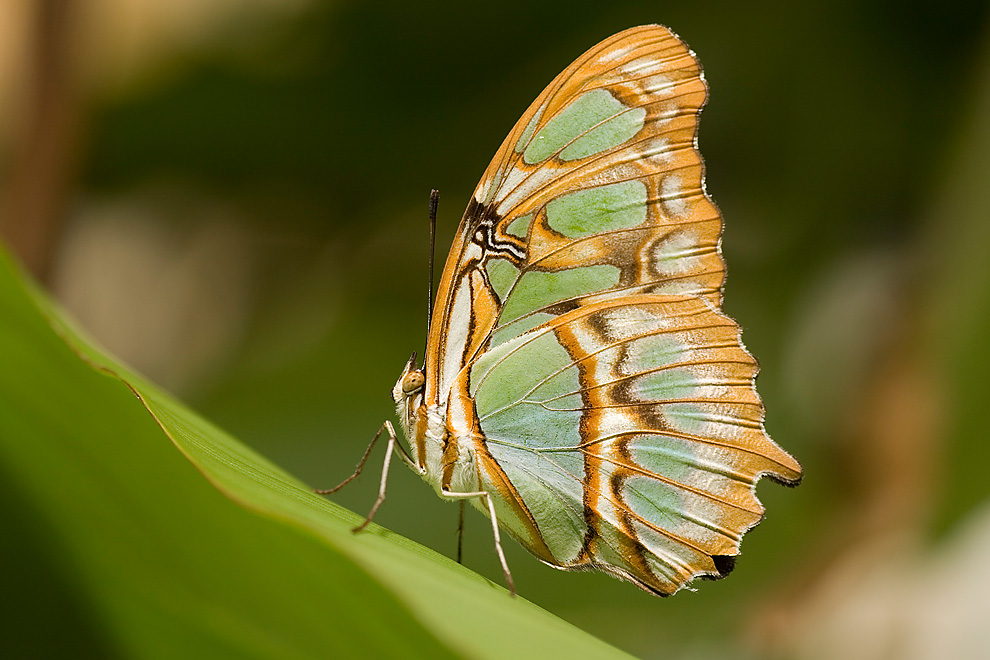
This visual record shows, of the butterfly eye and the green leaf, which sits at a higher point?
the green leaf

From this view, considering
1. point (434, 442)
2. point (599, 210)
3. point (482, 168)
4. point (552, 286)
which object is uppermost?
point (599, 210)

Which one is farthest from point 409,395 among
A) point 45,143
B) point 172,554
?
point 45,143

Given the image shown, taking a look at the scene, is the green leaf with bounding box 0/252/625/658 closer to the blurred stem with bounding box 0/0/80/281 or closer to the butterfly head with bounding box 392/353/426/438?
the butterfly head with bounding box 392/353/426/438

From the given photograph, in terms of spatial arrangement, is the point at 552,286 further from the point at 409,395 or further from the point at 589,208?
the point at 409,395

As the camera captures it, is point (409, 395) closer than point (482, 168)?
Yes

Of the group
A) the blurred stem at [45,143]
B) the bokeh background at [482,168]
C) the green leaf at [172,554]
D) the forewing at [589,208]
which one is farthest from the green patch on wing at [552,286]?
the bokeh background at [482,168]

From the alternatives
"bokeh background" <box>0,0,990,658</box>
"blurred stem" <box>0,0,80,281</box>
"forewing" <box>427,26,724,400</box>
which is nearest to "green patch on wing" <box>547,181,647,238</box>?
"forewing" <box>427,26,724,400</box>

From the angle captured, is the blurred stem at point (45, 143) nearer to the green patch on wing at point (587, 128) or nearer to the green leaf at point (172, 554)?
the green patch on wing at point (587, 128)
